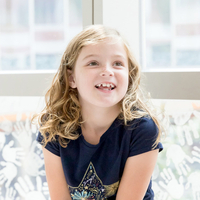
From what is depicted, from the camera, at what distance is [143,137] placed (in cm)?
112

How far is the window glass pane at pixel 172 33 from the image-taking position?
128 centimetres

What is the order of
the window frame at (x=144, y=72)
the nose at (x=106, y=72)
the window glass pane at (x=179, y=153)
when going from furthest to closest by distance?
the window glass pane at (x=179, y=153) < the window frame at (x=144, y=72) < the nose at (x=106, y=72)

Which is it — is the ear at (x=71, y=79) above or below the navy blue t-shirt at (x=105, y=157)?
above

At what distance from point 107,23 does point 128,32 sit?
11 cm

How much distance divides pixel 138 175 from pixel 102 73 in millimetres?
469

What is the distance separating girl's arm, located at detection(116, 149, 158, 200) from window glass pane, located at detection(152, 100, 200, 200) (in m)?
0.26

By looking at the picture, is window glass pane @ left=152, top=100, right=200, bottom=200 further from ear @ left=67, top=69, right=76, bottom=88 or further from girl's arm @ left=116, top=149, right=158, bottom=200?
ear @ left=67, top=69, right=76, bottom=88

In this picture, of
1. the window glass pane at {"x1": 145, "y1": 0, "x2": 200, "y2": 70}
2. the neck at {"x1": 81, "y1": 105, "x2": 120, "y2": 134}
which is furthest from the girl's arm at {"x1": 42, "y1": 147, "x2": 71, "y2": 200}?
the window glass pane at {"x1": 145, "y1": 0, "x2": 200, "y2": 70}

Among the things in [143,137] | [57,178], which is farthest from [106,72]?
[57,178]

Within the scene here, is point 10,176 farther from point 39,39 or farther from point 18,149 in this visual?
point 39,39

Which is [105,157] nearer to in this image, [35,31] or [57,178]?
[57,178]

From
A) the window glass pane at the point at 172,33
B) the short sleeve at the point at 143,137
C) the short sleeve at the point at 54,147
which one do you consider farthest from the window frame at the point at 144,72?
the short sleeve at the point at 54,147

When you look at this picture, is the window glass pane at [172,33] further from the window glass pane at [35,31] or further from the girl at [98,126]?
the window glass pane at [35,31]

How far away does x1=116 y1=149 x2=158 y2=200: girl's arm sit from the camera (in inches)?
44.2
